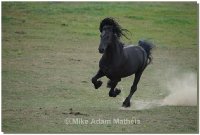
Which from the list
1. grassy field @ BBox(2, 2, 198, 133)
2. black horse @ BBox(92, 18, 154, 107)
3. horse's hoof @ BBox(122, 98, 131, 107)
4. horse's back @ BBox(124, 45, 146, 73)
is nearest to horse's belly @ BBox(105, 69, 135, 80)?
black horse @ BBox(92, 18, 154, 107)

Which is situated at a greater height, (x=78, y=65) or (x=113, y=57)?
(x=113, y=57)

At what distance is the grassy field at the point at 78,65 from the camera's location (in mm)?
15828

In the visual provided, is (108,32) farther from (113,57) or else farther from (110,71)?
(110,71)

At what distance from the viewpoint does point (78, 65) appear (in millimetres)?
22891

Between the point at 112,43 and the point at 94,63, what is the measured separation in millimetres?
7948

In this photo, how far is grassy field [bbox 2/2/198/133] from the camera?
51.9 ft

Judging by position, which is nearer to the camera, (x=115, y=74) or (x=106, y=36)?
(x=106, y=36)

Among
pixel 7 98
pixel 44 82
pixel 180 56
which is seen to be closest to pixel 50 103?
pixel 7 98

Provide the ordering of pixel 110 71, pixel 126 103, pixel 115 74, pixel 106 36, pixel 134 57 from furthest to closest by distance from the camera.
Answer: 1. pixel 126 103
2. pixel 134 57
3. pixel 115 74
4. pixel 110 71
5. pixel 106 36

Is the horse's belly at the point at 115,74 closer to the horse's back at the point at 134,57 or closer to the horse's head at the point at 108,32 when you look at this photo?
the horse's back at the point at 134,57

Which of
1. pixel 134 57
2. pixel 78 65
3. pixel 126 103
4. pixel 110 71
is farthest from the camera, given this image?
pixel 78 65

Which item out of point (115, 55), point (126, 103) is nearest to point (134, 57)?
point (115, 55)

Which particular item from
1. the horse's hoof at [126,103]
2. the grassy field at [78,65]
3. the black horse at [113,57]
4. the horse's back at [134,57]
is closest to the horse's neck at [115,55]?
the black horse at [113,57]

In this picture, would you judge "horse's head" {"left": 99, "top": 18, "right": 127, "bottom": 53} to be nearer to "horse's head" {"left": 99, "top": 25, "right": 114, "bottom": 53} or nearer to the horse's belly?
"horse's head" {"left": 99, "top": 25, "right": 114, "bottom": 53}
